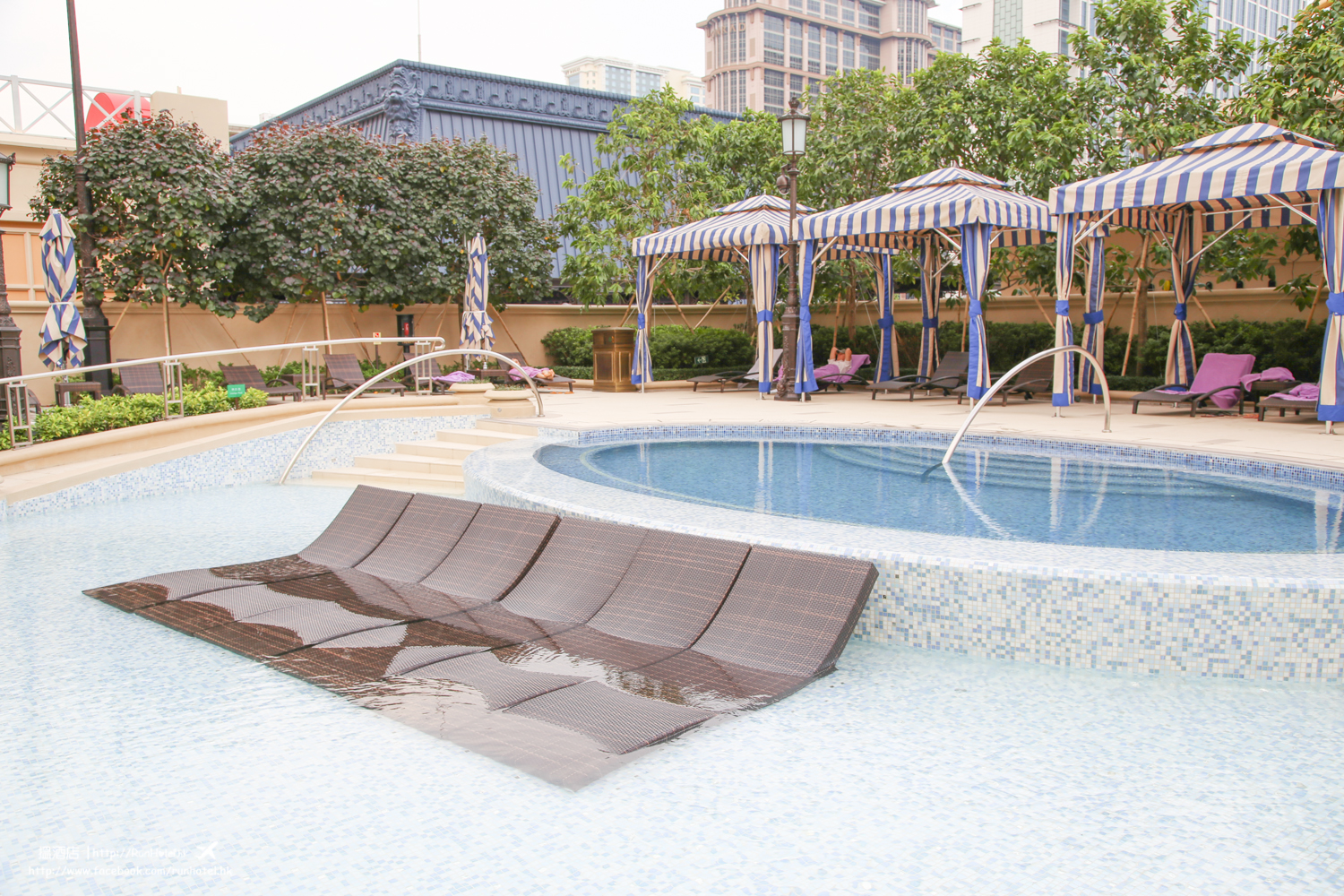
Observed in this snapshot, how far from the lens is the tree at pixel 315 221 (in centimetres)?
1606

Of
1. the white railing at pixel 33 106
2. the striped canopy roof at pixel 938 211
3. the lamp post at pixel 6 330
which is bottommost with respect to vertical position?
the lamp post at pixel 6 330

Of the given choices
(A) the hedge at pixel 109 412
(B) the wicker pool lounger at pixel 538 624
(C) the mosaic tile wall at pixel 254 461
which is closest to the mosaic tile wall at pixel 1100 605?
(B) the wicker pool lounger at pixel 538 624

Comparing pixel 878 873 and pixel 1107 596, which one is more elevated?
pixel 1107 596

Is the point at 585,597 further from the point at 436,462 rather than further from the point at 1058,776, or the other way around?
the point at 436,462

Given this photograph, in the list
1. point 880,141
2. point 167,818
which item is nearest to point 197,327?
point 880,141

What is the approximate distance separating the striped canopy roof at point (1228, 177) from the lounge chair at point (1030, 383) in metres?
2.48

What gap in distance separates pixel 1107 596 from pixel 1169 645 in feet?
1.00

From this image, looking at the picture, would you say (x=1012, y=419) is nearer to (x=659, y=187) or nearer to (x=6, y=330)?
(x=659, y=187)

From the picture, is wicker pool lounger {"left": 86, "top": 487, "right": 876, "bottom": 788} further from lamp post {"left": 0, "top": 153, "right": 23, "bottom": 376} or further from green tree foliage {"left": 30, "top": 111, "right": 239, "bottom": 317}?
green tree foliage {"left": 30, "top": 111, "right": 239, "bottom": 317}

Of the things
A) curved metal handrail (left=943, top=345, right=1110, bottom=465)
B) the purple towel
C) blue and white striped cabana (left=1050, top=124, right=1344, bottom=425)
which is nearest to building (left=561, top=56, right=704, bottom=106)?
blue and white striped cabana (left=1050, top=124, right=1344, bottom=425)

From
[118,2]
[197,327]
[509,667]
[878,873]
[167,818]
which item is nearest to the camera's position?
[878,873]

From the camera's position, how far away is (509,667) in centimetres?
389

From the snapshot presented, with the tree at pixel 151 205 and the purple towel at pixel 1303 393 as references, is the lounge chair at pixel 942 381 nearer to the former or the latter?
the purple towel at pixel 1303 393

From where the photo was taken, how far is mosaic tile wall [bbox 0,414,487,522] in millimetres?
8242
